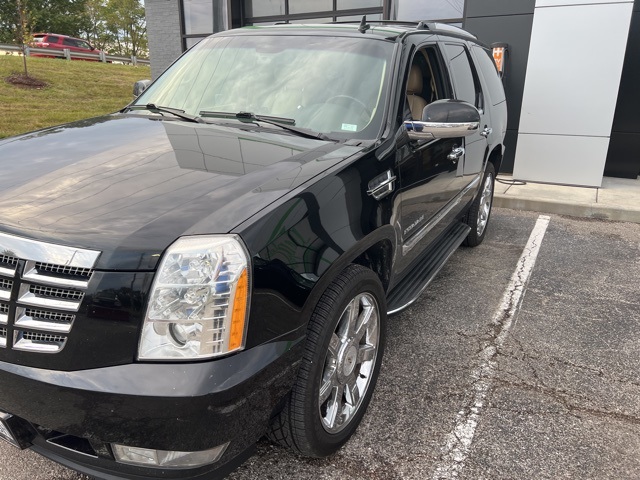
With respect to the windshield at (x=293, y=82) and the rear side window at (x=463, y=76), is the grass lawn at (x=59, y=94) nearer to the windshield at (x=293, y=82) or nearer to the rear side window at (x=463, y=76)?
the windshield at (x=293, y=82)

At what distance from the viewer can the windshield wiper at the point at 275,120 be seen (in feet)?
9.23

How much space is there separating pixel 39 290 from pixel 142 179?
61cm

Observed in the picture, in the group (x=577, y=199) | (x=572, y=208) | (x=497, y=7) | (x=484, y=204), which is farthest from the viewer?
(x=497, y=7)

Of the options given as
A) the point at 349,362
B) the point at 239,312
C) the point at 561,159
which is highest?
the point at 239,312

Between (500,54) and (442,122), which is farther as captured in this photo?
(500,54)

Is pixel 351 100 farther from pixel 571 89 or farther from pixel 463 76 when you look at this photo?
pixel 571 89

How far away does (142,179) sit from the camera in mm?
2145

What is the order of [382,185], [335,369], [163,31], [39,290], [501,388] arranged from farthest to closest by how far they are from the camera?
[163,31], [501,388], [382,185], [335,369], [39,290]

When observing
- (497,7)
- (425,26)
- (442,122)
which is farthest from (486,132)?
(497,7)

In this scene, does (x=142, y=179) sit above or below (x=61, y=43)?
below

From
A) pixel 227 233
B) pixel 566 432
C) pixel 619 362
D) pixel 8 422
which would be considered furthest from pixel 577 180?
pixel 8 422

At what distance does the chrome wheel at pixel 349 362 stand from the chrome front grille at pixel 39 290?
1040 millimetres

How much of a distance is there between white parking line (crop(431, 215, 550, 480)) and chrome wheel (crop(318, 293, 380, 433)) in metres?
0.48

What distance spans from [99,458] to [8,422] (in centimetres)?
37
